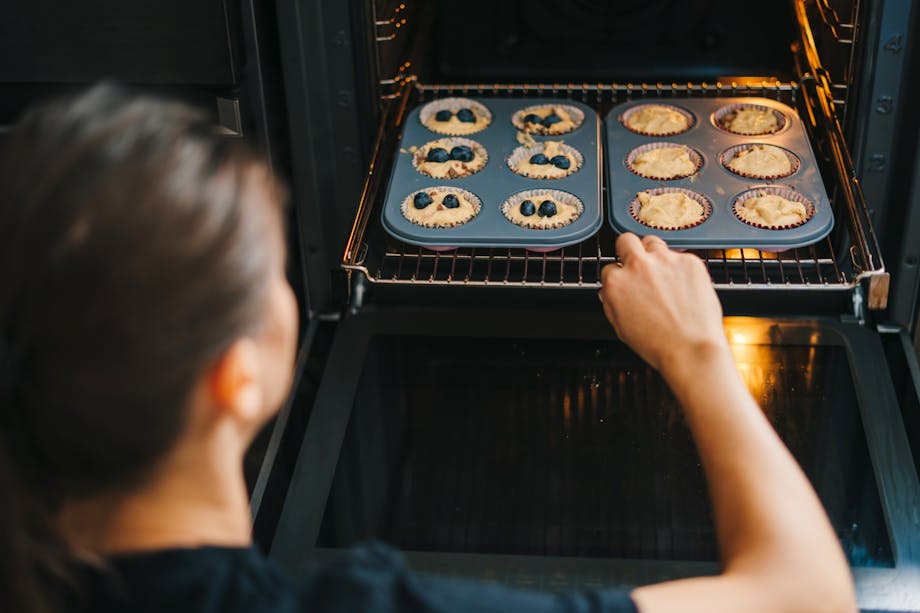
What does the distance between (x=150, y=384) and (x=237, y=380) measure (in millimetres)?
70

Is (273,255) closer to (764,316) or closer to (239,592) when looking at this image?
(239,592)

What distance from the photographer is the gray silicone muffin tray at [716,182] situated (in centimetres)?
149

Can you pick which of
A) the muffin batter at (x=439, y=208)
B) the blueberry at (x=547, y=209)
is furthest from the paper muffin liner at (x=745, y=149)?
the muffin batter at (x=439, y=208)

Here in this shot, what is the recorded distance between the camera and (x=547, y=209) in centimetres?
157

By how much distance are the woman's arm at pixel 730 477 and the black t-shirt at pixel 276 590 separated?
123 mm

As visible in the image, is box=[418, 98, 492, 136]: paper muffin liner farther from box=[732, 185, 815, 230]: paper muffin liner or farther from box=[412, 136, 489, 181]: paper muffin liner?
box=[732, 185, 815, 230]: paper muffin liner

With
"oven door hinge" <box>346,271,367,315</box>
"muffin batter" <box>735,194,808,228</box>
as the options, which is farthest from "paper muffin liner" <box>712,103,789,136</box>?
"oven door hinge" <box>346,271,367,315</box>

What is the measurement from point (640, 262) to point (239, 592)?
26.3 inches

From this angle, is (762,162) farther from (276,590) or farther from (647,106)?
(276,590)

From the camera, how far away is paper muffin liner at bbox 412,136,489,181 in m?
1.70

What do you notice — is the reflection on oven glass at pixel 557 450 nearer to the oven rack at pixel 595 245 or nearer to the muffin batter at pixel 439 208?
the oven rack at pixel 595 245

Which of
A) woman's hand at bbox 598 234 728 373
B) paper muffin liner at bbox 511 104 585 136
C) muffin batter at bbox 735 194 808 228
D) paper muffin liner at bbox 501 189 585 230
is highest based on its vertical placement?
woman's hand at bbox 598 234 728 373

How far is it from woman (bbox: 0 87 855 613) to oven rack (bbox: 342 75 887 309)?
753 millimetres

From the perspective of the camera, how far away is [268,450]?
1590 millimetres
